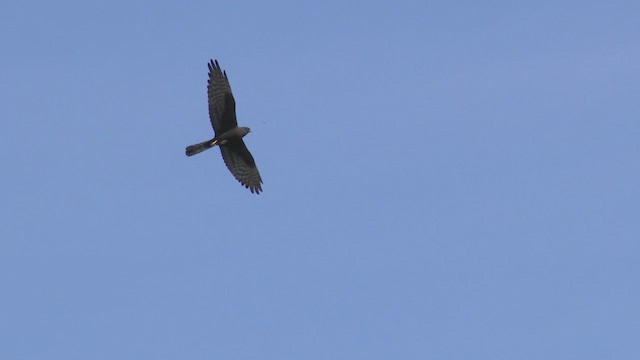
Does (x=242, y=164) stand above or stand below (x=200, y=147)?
above

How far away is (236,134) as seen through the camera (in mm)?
89562

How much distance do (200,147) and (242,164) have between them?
116 inches

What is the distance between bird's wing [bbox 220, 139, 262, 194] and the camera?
90.3 m

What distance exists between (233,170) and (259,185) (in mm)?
1317

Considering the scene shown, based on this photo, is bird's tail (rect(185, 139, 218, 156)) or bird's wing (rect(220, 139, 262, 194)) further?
bird's wing (rect(220, 139, 262, 194))

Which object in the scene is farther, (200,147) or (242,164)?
(242,164)

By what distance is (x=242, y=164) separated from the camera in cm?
9119

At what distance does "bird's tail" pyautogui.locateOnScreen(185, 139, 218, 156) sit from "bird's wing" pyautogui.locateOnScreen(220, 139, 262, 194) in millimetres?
931

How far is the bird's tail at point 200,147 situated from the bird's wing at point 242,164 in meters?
0.93

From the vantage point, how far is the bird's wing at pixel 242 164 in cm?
9031

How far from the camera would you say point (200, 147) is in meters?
88.8

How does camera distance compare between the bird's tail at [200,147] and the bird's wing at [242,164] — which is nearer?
the bird's tail at [200,147]

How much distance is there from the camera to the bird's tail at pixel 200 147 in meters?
88.4

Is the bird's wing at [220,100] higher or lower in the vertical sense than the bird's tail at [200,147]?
higher
